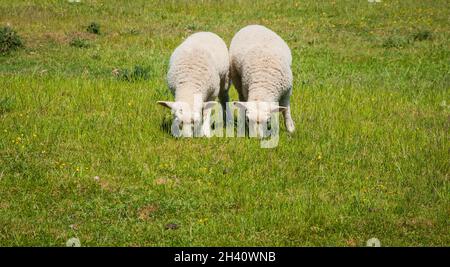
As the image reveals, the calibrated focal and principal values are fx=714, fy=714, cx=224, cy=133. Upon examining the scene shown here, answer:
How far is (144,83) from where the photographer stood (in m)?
13.1

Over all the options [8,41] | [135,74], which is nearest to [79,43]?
[8,41]

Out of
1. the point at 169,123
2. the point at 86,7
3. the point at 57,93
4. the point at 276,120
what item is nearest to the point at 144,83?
the point at 57,93

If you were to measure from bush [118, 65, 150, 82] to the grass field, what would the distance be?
3cm

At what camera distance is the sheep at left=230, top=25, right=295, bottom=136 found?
9.95 metres

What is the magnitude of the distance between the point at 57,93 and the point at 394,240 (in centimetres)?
700

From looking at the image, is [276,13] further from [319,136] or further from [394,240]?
[394,240]

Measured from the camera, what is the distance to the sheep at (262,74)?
9945mm

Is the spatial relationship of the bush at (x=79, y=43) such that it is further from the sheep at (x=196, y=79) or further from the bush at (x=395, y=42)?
the bush at (x=395, y=42)

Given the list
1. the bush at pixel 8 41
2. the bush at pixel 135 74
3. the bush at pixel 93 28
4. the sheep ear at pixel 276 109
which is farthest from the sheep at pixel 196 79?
the bush at pixel 93 28

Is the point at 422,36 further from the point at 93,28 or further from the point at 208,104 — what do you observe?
the point at 208,104

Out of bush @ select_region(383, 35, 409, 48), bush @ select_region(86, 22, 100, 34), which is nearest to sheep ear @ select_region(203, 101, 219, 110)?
bush @ select_region(383, 35, 409, 48)

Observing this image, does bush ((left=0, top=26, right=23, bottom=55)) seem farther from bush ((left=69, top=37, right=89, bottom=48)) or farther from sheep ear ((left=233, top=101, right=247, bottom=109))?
sheep ear ((left=233, top=101, right=247, bottom=109))

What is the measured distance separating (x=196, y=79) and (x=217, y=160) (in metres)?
1.76
